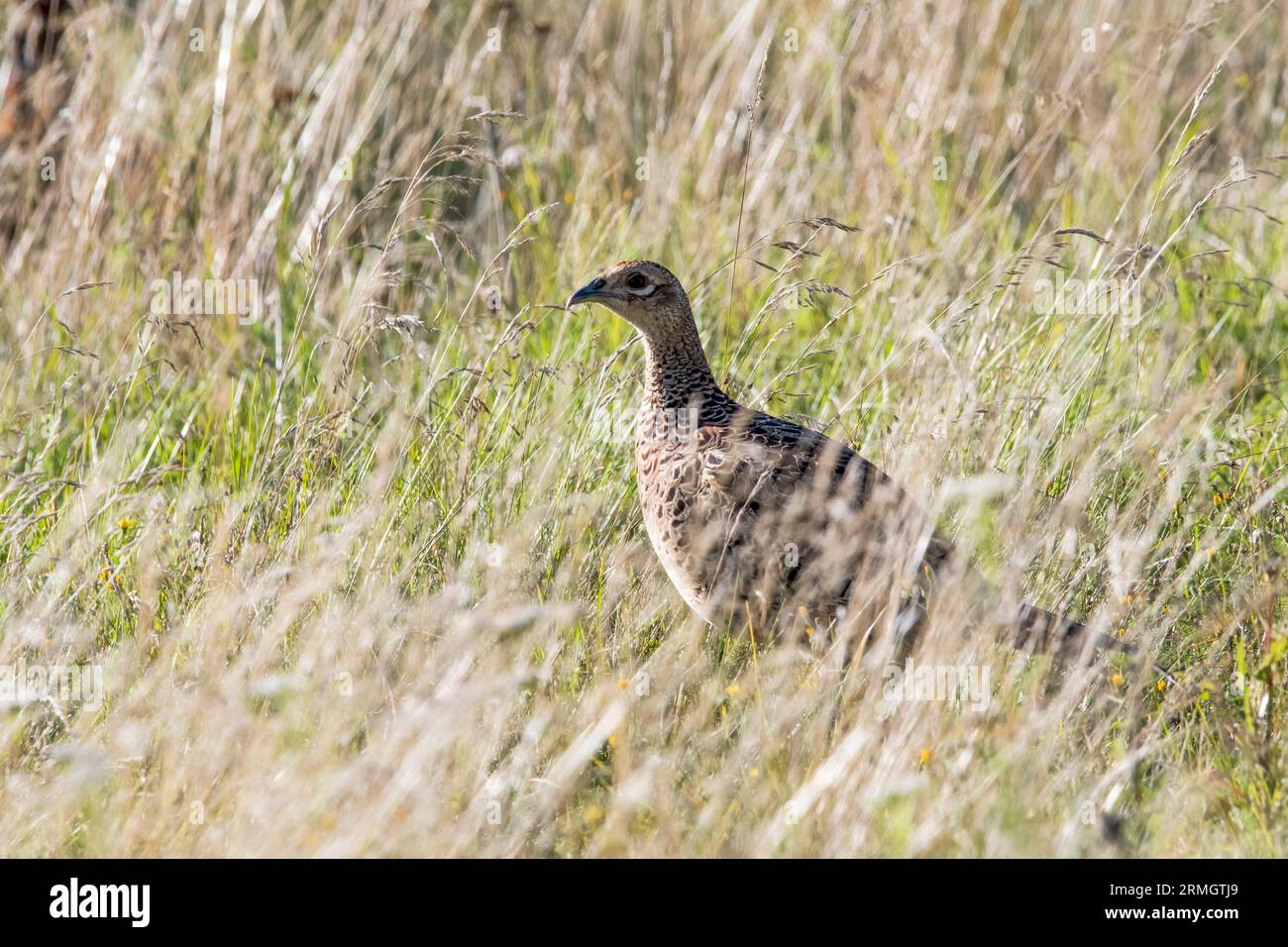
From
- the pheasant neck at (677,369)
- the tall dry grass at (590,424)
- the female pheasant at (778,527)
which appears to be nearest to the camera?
the tall dry grass at (590,424)

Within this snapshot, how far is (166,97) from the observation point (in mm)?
5801

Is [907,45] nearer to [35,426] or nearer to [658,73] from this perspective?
[658,73]

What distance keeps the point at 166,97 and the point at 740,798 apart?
4230 mm

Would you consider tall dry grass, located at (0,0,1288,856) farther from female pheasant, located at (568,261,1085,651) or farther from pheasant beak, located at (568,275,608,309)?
pheasant beak, located at (568,275,608,309)

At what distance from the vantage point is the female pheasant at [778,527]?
134 inches

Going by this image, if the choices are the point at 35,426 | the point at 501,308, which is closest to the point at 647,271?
the point at 501,308

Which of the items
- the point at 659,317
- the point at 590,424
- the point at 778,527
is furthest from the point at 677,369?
the point at 778,527

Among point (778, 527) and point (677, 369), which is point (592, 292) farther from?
point (778, 527)

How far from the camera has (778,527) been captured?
11.7ft

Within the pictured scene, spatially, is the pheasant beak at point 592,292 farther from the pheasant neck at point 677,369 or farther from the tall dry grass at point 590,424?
the tall dry grass at point 590,424

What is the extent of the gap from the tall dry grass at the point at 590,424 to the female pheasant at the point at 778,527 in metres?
0.12

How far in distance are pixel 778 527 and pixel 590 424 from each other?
698 mm

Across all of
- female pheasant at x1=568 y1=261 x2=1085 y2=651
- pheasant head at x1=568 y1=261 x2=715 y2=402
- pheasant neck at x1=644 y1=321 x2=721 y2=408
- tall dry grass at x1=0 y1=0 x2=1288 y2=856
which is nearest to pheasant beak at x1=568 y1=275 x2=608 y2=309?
pheasant head at x1=568 y1=261 x2=715 y2=402

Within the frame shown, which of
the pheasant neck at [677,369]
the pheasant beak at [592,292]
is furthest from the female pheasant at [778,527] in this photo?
the pheasant beak at [592,292]
